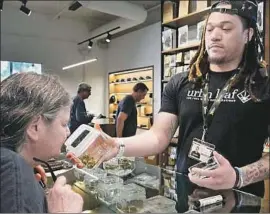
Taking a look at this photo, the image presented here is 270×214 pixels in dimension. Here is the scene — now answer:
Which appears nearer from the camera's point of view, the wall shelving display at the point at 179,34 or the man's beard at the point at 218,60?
the man's beard at the point at 218,60

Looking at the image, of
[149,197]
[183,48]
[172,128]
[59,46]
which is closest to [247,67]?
[172,128]

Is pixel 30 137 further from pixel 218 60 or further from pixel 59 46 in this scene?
pixel 59 46

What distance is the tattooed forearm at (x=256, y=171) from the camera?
1160 millimetres

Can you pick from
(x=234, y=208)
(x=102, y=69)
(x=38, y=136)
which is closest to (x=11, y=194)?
(x=38, y=136)

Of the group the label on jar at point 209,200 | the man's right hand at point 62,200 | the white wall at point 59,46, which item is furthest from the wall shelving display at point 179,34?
the man's right hand at point 62,200

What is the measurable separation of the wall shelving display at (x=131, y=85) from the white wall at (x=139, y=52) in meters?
0.10

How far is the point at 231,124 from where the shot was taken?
126 cm

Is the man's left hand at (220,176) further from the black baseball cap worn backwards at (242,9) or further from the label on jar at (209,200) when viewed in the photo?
the black baseball cap worn backwards at (242,9)

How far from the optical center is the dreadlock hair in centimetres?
130

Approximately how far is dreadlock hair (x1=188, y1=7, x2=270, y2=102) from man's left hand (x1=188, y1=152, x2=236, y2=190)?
0.35 meters

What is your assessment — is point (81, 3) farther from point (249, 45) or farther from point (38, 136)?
point (38, 136)

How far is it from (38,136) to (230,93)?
83 centimetres

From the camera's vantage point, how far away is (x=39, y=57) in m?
6.80

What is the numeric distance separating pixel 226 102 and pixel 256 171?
0.30 metres
